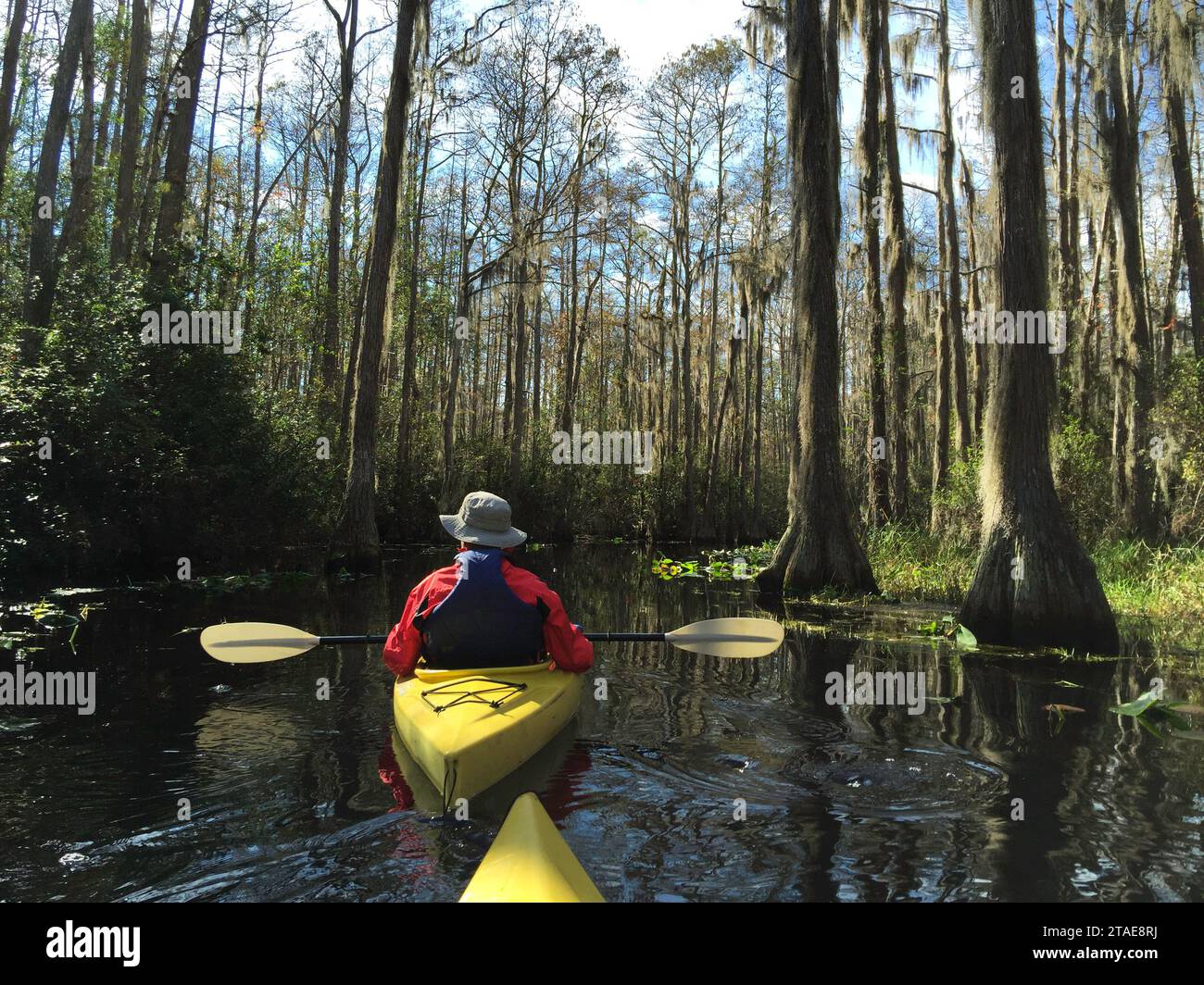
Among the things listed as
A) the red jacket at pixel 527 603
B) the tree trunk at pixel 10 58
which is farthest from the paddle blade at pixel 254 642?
the tree trunk at pixel 10 58

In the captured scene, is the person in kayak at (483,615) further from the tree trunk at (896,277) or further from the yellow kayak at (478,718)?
the tree trunk at (896,277)

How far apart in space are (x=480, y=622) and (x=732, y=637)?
217 centimetres

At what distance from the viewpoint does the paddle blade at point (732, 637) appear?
6242 millimetres

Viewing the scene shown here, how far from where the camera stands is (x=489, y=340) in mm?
38688

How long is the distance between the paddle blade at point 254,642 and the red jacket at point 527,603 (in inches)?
43.8

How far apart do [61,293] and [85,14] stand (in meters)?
6.40

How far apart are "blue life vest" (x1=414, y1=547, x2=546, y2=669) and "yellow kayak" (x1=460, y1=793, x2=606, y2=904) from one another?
6.78 feet

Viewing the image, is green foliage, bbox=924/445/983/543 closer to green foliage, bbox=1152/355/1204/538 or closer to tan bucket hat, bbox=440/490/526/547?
green foliage, bbox=1152/355/1204/538

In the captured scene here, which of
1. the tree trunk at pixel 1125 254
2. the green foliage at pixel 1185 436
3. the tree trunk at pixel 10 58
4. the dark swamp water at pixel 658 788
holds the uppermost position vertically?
Answer: the tree trunk at pixel 10 58

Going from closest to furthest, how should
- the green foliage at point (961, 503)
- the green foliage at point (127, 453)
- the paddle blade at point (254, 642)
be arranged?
the paddle blade at point (254, 642)
the green foliage at point (127, 453)
the green foliage at point (961, 503)

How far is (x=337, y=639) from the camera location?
6305 millimetres

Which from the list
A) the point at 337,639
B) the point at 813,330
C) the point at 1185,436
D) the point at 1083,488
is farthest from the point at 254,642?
the point at 1185,436

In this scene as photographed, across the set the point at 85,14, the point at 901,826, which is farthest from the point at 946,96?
the point at 901,826
